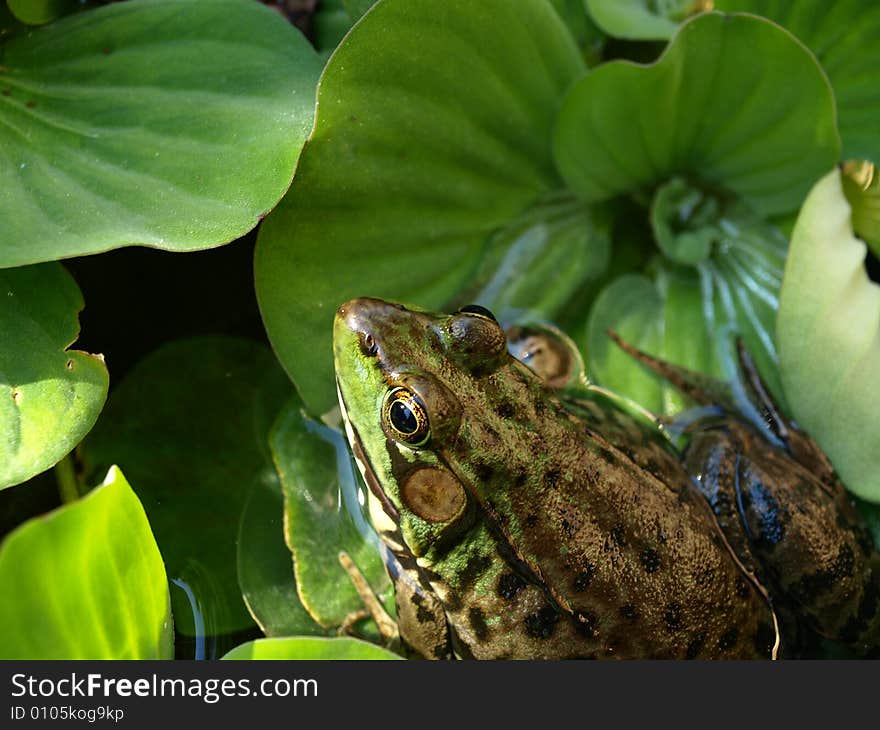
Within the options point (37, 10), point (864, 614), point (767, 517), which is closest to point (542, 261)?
point (767, 517)

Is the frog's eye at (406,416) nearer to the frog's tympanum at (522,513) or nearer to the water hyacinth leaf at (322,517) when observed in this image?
the frog's tympanum at (522,513)

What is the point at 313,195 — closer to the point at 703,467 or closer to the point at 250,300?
the point at 250,300

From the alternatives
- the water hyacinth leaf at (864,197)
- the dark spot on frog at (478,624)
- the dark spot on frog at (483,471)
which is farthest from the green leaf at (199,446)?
the water hyacinth leaf at (864,197)

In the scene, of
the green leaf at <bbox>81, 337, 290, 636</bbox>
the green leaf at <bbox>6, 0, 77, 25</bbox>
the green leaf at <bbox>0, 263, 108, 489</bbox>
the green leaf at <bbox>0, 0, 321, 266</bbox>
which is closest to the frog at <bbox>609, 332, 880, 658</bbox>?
the green leaf at <bbox>81, 337, 290, 636</bbox>

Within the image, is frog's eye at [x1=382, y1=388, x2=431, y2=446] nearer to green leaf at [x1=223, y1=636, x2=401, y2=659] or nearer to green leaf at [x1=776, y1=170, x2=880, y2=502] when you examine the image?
green leaf at [x1=223, y1=636, x2=401, y2=659]

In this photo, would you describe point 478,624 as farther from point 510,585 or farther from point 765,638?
point 765,638

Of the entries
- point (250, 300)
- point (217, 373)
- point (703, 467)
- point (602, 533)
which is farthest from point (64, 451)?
point (703, 467)
